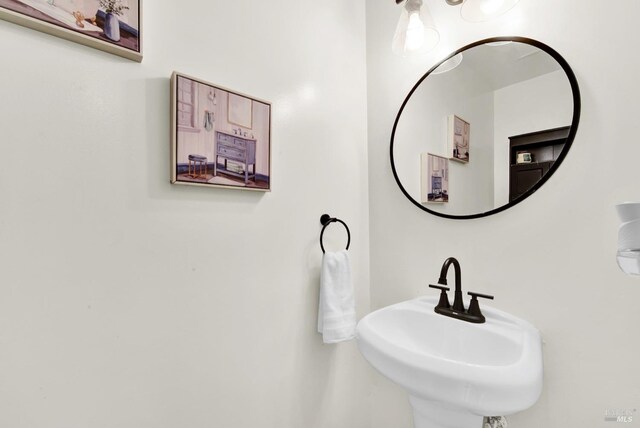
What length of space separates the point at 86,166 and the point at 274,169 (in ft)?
1.83

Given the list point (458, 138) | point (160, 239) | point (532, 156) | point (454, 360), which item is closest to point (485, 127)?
point (458, 138)

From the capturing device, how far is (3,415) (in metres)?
0.64

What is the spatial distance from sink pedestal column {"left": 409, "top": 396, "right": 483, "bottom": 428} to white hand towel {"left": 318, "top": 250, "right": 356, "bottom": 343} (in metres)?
0.34

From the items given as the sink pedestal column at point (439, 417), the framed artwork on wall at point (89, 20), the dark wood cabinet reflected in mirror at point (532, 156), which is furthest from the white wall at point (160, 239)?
the dark wood cabinet reflected in mirror at point (532, 156)

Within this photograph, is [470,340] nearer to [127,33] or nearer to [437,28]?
[437,28]

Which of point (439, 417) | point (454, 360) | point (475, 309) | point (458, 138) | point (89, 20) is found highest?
point (89, 20)

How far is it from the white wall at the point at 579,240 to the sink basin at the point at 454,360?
0.40ft

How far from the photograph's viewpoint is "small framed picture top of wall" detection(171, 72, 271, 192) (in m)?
0.84

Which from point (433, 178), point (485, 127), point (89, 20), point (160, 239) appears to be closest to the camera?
point (89, 20)

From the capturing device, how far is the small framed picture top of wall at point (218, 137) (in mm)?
842

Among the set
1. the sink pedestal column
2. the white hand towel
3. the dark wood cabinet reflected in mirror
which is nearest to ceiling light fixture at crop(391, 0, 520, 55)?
the dark wood cabinet reflected in mirror

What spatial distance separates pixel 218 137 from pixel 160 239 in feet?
1.16

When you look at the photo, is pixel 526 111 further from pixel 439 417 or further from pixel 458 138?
pixel 439 417

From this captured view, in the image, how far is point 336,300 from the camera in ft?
3.90
